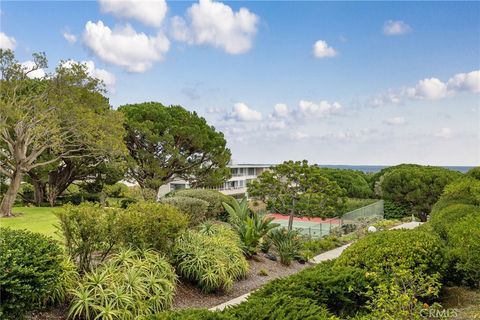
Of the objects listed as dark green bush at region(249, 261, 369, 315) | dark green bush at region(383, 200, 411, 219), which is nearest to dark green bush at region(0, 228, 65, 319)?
dark green bush at region(249, 261, 369, 315)

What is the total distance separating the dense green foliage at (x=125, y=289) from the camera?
5.76m

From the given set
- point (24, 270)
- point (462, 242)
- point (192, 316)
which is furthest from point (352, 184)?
point (192, 316)

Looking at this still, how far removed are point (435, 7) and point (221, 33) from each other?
6.03 m

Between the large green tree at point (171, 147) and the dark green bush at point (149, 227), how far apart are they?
19.7 metres

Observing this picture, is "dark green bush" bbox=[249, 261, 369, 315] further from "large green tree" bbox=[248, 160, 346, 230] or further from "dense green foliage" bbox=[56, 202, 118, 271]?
"large green tree" bbox=[248, 160, 346, 230]

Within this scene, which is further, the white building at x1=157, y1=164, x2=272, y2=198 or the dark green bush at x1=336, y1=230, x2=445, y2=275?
the white building at x1=157, y1=164, x2=272, y2=198

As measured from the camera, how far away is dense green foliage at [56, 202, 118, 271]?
673 cm

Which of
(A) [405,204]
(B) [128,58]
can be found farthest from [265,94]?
(A) [405,204]

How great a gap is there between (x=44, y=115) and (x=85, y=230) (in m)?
11.6

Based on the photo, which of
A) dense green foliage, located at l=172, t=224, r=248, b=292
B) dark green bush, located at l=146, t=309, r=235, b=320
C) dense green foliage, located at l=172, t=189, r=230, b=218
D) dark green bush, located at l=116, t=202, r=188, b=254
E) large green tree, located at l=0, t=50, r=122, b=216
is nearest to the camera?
dark green bush, located at l=146, t=309, r=235, b=320

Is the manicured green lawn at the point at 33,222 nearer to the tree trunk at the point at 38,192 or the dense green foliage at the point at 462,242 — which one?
the tree trunk at the point at 38,192

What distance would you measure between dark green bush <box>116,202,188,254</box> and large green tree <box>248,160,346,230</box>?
10136 millimetres

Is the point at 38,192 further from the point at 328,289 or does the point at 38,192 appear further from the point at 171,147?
the point at 328,289

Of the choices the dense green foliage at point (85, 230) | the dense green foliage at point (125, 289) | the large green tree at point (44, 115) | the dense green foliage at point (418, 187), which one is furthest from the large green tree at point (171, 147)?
the dense green foliage at point (125, 289)
